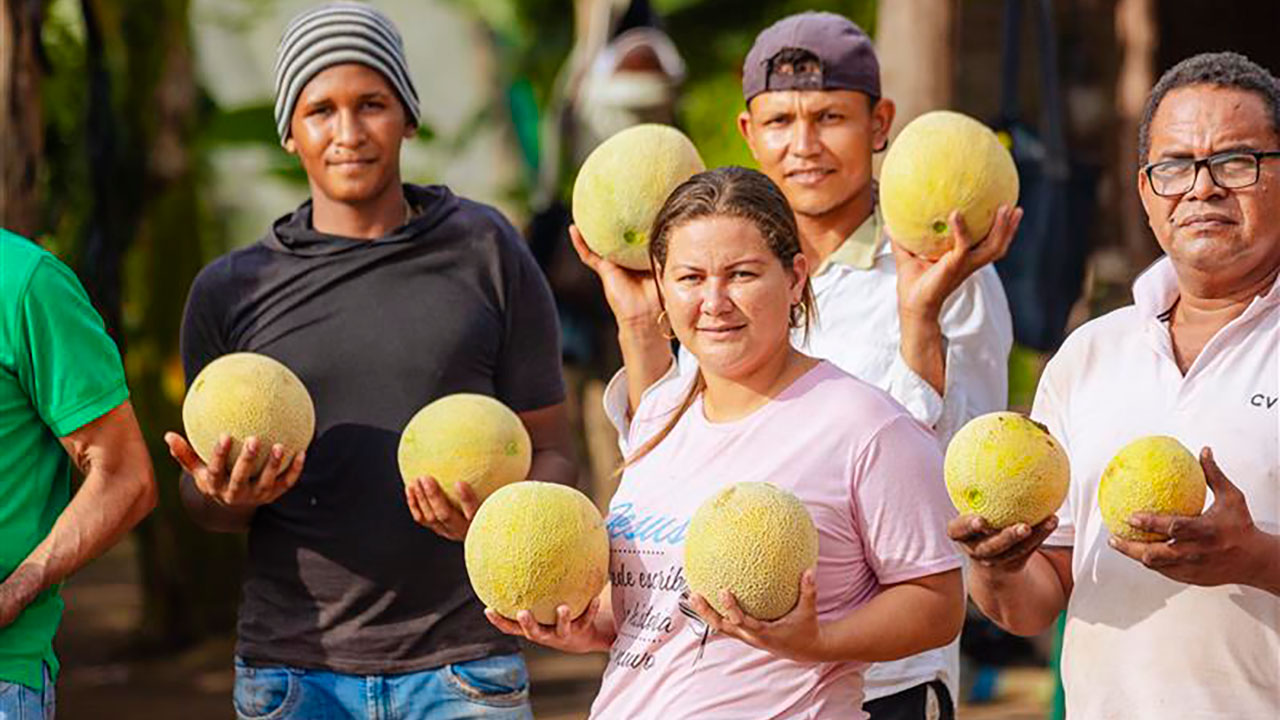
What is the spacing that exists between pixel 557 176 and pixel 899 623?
651cm

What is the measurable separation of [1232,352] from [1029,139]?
334cm

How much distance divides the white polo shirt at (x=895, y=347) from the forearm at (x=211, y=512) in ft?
3.02

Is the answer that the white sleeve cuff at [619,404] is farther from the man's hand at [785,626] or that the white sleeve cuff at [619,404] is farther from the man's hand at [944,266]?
the man's hand at [785,626]

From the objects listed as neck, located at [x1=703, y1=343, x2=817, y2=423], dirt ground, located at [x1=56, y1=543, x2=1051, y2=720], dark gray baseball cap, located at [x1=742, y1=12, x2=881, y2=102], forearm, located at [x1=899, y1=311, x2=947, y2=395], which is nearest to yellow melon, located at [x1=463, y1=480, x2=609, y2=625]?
neck, located at [x1=703, y1=343, x2=817, y2=423]

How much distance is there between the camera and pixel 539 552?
3305 mm

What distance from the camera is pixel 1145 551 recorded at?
298 centimetres

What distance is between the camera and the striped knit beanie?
4316 mm

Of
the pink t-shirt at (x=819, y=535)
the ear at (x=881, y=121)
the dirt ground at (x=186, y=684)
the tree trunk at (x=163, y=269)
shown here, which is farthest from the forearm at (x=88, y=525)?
the tree trunk at (x=163, y=269)

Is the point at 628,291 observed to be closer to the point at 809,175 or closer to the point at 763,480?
the point at 809,175

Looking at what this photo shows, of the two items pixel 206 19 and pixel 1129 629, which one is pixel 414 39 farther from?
pixel 1129 629

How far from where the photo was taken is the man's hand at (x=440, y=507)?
3.91 metres

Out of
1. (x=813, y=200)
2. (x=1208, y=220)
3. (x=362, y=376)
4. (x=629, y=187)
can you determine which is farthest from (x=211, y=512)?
(x=1208, y=220)

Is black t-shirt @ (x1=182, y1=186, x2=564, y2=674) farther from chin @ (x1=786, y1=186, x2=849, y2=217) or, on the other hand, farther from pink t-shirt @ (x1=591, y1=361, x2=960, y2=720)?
pink t-shirt @ (x1=591, y1=361, x2=960, y2=720)

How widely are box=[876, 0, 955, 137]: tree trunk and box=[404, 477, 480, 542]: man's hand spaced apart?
159 inches
